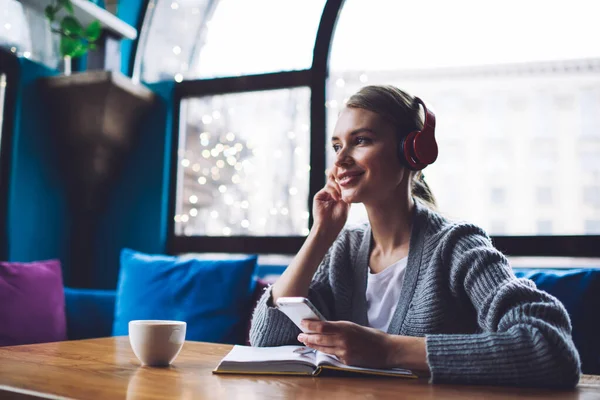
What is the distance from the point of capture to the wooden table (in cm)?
76

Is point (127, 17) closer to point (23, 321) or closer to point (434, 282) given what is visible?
point (23, 321)

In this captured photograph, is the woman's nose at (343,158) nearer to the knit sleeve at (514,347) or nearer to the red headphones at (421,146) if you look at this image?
the red headphones at (421,146)

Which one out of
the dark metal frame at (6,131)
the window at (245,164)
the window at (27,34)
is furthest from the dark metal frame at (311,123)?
the dark metal frame at (6,131)

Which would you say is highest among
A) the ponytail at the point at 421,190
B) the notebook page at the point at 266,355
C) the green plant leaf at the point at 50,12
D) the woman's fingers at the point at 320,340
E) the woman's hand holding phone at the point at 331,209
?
the green plant leaf at the point at 50,12

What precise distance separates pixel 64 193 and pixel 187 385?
96.8 inches

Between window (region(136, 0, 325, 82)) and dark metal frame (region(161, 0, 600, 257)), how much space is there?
0.21 feet

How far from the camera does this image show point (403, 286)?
126 cm

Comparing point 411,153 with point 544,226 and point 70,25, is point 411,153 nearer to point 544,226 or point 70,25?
point 544,226

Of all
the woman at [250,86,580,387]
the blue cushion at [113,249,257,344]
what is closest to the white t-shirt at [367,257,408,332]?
the woman at [250,86,580,387]

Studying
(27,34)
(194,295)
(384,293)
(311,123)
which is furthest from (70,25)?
(384,293)

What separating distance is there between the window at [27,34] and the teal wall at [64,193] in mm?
68

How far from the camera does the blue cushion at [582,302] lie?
157 centimetres

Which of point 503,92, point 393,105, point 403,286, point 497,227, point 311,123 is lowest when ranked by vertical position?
point 403,286

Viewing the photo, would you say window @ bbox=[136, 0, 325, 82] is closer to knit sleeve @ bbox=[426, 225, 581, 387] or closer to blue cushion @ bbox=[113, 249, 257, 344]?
blue cushion @ bbox=[113, 249, 257, 344]
